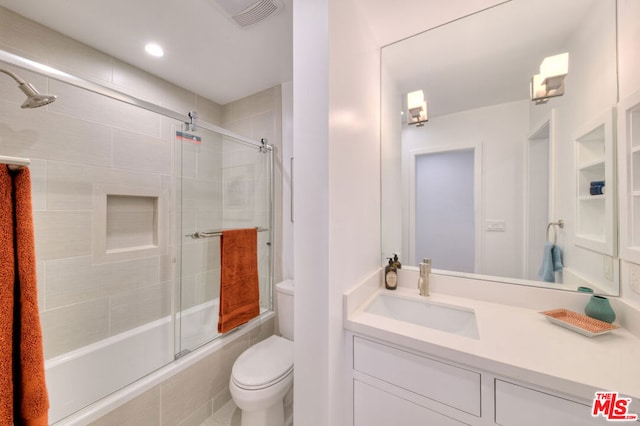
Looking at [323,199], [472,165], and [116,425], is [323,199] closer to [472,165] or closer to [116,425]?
[472,165]

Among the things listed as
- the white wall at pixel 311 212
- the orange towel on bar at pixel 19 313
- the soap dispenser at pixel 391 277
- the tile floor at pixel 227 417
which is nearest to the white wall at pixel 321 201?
the white wall at pixel 311 212

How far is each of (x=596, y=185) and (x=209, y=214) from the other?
89.5 inches

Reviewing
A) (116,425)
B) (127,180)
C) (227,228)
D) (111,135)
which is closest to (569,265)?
(227,228)

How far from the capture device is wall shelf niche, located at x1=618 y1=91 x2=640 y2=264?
0.91 meters

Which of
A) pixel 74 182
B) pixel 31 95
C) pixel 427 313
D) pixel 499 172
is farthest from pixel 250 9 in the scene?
pixel 427 313

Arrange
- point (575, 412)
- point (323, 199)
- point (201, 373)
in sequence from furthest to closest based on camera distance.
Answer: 1. point (201, 373)
2. point (323, 199)
3. point (575, 412)

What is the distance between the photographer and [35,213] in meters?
1.35

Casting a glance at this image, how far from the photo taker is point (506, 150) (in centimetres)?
129

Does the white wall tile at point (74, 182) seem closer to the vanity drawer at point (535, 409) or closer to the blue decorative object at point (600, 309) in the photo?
the vanity drawer at point (535, 409)

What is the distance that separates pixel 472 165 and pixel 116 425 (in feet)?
7.79

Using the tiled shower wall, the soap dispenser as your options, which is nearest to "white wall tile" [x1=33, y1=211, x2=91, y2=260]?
the tiled shower wall

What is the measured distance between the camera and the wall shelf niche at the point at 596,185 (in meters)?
1.01

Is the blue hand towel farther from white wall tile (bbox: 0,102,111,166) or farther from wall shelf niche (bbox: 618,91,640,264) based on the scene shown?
white wall tile (bbox: 0,102,111,166)

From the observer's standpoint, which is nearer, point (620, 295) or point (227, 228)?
point (620, 295)
